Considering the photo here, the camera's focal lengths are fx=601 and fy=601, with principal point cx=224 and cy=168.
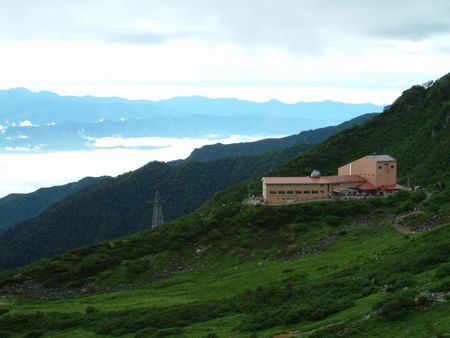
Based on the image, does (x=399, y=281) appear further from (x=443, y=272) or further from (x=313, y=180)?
(x=313, y=180)

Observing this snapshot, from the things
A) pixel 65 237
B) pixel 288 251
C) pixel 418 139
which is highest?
pixel 418 139

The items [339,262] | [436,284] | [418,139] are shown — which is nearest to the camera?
[436,284]

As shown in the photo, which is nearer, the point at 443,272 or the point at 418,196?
the point at 443,272

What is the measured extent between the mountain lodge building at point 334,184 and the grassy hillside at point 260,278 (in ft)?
12.4

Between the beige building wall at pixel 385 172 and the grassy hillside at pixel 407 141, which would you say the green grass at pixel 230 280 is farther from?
the grassy hillside at pixel 407 141

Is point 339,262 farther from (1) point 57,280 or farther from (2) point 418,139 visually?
(2) point 418,139

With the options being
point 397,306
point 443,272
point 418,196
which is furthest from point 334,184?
point 397,306

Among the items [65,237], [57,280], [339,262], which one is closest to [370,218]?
[339,262]

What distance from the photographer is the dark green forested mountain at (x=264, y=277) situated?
22391 mm

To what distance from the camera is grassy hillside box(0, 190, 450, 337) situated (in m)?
22.4

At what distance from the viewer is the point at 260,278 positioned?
3747 centimetres

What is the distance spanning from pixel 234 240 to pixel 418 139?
47630 millimetres

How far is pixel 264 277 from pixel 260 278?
0.26 metres

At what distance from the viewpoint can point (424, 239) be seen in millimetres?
33500
